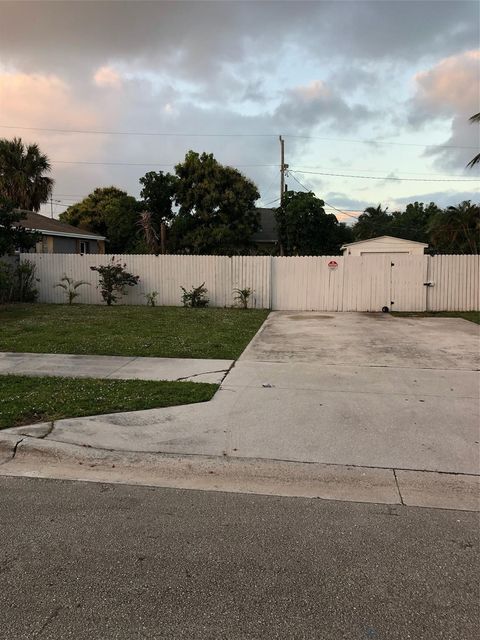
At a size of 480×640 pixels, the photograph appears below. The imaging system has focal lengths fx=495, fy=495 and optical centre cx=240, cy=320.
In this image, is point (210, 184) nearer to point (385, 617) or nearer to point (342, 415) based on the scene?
point (342, 415)

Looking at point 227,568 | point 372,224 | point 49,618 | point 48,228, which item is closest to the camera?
point 49,618

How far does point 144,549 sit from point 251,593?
0.80m

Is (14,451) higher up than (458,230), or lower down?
lower down

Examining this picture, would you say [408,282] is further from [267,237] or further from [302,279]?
[267,237]

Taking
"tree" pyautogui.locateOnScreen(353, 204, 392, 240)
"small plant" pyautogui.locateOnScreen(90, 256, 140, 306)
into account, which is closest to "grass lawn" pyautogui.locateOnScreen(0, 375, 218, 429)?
"small plant" pyautogui.locateOnScreen(90, 256, 140, 306)

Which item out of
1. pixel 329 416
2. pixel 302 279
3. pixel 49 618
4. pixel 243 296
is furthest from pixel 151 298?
pixel 49 618

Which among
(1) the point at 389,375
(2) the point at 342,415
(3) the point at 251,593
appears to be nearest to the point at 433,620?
(3) the point at 251,593

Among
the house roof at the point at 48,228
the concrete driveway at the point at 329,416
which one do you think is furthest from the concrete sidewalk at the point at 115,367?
the house roof at the point at 48,228

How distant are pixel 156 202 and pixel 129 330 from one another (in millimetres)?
23700

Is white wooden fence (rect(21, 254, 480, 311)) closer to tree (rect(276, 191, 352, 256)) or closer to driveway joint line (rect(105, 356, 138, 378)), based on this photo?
driveway joint line (rect(105, 356, 138, 378))

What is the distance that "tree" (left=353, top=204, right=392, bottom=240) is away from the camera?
62.0m

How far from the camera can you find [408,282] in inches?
671

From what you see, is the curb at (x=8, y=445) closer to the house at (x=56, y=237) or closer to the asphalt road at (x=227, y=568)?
the asphalt road at (x=227, y=568)

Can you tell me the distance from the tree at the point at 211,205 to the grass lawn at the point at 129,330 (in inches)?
525
